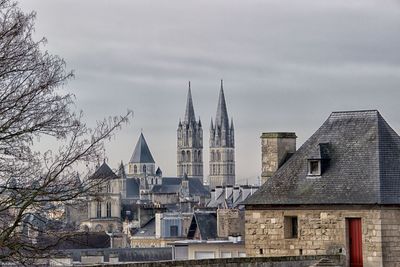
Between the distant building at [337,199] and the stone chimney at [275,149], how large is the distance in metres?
0.67

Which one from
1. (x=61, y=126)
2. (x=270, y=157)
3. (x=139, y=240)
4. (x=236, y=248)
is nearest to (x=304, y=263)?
(x=270, y=157)

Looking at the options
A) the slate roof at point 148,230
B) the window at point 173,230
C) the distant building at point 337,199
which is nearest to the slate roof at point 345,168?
the distant building at point 337,199

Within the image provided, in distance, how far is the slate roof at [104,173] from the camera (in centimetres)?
1957

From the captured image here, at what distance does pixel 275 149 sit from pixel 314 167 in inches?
85.5

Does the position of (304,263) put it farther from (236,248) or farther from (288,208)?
(236,248)

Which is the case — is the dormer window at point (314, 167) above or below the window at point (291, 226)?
above

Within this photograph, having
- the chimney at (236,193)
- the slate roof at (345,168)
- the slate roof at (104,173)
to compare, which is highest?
the chimney at (236,193)

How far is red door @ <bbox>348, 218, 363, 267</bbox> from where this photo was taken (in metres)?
33.3

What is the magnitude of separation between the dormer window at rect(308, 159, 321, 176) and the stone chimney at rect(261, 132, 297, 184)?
1.86 m

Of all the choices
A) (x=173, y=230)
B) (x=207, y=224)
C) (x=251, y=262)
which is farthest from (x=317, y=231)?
(x=173, y=230)

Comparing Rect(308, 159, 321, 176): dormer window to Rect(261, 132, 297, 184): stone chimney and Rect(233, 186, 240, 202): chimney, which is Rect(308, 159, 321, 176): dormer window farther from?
Rect(233, 186, 240, 202): chimney

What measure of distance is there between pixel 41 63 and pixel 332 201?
1554cm

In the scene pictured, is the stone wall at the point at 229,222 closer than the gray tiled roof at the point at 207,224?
No

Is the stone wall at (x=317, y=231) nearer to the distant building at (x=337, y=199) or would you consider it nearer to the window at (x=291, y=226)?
the distant building at (x=337, y=199)
